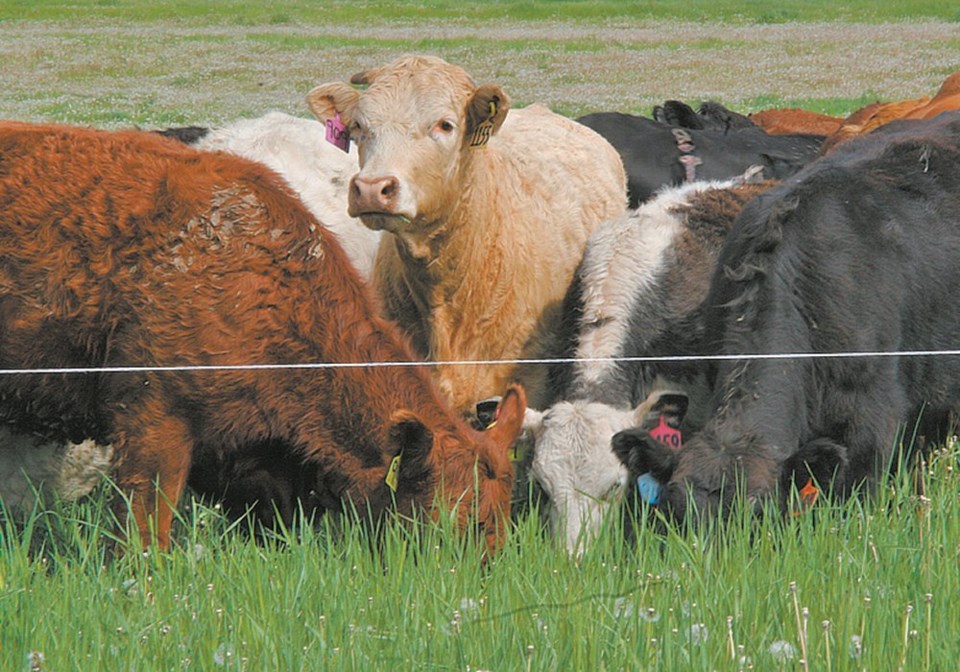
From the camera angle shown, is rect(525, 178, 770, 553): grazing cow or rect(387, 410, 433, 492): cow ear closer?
rect(387, 410, 433, 492): cow ear

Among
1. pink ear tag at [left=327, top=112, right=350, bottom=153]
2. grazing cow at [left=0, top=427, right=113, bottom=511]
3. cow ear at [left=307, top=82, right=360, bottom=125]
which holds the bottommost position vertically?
grazing cow at [left=0, top=427, right=113, bottom=511]

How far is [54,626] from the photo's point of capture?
413 cm

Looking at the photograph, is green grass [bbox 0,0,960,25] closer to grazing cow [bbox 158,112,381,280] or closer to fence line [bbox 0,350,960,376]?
grazing cow [bbox 158,112,381,280]

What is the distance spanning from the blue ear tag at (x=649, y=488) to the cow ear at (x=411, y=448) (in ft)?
2.72

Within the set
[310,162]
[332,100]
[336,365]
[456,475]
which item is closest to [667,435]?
[456,475]

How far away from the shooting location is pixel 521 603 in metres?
4.25

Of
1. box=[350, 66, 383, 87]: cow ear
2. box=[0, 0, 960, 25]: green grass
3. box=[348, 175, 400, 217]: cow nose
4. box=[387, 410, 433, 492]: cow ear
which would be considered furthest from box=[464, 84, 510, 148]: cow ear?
box=[0, 0, 960, 25]: green grass

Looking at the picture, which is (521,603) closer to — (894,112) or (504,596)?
(504,596)

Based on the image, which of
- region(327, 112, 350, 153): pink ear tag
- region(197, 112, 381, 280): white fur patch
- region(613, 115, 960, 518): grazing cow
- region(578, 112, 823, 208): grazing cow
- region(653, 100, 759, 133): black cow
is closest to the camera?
region(613, 115, 960, 518): grazing cow

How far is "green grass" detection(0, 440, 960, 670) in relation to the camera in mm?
3799

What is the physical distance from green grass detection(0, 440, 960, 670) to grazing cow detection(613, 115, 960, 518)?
356mm

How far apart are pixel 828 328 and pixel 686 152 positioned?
14.3 ft

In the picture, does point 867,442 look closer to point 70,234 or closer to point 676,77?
point 70,234

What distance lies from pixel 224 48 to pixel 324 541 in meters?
25.9
